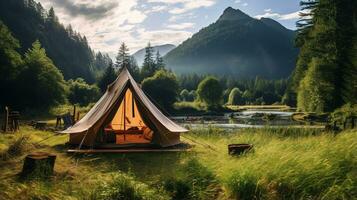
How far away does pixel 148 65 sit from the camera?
324 feet

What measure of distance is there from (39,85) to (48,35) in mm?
83974

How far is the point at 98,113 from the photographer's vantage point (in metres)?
13.7

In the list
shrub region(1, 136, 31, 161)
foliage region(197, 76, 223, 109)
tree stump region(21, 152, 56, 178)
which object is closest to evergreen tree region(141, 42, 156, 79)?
foliage region(197, 76, 223, 109)

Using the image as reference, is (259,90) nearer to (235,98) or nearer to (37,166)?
(235,98)

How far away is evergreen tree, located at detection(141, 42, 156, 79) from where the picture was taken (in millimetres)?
95188

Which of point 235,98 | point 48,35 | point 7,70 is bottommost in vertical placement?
point 235,98

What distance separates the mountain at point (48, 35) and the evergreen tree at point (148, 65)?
2857 cm

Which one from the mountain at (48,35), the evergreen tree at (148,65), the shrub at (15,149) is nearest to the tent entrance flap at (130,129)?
the shrub at (15,149)

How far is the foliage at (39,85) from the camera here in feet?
136

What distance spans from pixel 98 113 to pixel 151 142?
223cm

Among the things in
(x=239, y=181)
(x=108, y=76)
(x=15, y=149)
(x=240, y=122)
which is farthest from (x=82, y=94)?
(x=239, y=181)

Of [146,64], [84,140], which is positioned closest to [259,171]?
[84,140]

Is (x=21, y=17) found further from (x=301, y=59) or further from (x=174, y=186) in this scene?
A: (x=174, y=186)

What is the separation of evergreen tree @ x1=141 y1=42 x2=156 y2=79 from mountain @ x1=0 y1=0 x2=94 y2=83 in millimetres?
28565
